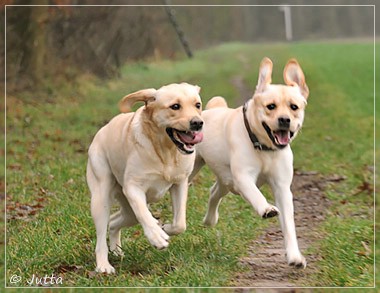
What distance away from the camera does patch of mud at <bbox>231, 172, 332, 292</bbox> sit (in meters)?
4.97

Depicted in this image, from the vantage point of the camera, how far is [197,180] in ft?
24.7

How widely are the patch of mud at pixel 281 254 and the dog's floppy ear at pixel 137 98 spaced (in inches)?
41.8

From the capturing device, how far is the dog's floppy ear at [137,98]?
513 cm

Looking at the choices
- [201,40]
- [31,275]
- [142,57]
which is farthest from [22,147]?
[31,275]

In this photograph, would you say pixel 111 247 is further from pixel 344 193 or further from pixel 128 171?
pixel 344 193

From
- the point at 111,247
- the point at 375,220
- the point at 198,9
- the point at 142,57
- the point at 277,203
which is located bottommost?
the point at 142,57

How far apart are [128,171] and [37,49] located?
9103mm

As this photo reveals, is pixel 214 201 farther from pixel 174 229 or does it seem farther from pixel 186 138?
pixel 186 138

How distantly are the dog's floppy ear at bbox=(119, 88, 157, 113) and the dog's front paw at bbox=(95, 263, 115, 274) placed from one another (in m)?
0.87

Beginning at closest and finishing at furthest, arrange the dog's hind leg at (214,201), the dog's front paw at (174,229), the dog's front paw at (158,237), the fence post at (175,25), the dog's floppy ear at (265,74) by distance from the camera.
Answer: the dog's front paw at (158,237) < the dog's floppy ear at (265,74) < the dog's front paw at (174,229) < the dog's hind leg at (214,201) < the fence post at (175,25)

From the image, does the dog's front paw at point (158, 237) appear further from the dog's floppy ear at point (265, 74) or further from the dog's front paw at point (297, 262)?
the dog's floppy ear at point (265, 74)

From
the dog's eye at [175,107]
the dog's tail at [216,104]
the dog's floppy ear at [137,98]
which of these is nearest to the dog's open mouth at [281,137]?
the dog's eye at [175,107]

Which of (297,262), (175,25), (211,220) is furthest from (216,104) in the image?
(175,25)

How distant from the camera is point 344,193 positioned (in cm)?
796
